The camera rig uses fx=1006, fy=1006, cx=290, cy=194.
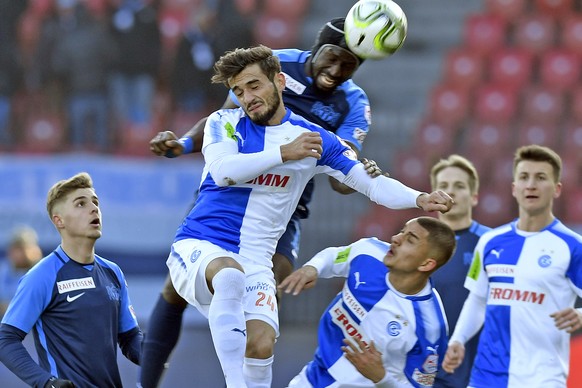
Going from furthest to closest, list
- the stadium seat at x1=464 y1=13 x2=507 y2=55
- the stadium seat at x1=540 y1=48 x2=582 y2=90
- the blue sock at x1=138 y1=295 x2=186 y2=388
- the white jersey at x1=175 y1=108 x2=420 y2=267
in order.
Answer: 1. the stadium seat at x1=464 y1=13 x2=507 y2=55
2. the stadium seat at x1=540 y1=48 x2=582 y2=90
3. the blue sock at x1=138 y1=295 x2=186 y2=388
4. the white jersey at x1=175 y1=108 x2=420 y2=267

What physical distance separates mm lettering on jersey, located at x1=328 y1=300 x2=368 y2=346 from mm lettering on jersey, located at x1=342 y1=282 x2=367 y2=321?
34 millimetres

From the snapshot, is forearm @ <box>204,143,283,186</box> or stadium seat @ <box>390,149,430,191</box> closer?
forearm @ <box>204,143,283,186</box>

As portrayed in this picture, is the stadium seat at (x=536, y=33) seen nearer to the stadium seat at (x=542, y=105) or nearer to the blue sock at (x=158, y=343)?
the stadium seat at (x=542, y=105)

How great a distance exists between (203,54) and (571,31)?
467 cm

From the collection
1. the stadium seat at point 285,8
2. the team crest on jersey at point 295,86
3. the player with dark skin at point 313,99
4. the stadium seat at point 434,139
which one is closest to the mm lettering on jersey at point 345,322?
the player with dark skin at point 313,99

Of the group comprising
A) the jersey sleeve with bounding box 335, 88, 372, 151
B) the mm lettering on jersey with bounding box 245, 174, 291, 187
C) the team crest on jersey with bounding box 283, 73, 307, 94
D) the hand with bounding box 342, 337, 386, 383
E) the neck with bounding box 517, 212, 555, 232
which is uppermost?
the team crest on jersey with bounding box 283, 73, 307, 94

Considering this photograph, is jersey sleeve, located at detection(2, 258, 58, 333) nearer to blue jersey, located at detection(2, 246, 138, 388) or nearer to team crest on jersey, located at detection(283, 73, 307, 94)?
blue jersey, located at detection(2, 246, 138, 388)

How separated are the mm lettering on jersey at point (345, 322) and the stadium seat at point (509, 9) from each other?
340 inches

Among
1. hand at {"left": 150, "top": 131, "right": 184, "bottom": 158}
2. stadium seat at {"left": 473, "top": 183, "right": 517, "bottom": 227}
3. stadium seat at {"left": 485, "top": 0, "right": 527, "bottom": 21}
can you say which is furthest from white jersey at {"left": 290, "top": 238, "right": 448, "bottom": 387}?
stadium seat at {"left": 485, "top": 0, "right": 527, "bottom": 21}

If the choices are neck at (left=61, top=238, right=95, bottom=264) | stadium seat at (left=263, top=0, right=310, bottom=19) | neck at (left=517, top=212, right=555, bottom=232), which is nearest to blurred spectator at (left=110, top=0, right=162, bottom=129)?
stadium seat at (left=263, top=0, right=310, bottom=19)

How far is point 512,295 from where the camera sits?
5574 mm

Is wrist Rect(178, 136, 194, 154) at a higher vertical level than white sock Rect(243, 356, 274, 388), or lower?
higher

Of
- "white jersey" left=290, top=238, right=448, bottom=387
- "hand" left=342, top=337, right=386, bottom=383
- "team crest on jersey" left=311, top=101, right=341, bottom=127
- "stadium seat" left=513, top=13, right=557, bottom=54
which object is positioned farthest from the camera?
"stadium seat" left=513, top=13, right=557, bottom=54

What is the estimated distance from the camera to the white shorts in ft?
14.6
